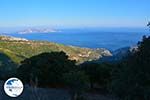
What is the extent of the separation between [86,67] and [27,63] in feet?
15.6

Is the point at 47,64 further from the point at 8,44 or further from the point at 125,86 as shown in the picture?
the point at 8,44

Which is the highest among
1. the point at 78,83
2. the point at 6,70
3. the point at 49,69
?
the point at 49,69

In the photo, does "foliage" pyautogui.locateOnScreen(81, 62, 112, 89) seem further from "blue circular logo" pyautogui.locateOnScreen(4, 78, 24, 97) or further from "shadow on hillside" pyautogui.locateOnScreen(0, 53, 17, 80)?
"blue circular logo" pyautogui.locateOnScreen(4, 78, 24, 97)

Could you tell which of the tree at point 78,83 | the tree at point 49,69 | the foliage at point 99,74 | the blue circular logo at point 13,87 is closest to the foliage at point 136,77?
the blue circular logo at point 13,87

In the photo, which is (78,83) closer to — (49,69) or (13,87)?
(49,69)

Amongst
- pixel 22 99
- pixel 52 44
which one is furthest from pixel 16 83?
pixel 52 44

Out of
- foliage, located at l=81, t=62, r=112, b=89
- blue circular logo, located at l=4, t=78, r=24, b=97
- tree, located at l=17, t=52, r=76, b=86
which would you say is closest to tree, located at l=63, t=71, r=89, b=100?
tree, located at l=17, t=52, r=76, b=86

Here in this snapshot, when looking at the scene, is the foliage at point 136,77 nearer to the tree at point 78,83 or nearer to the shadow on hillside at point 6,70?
the tree at point 78,83

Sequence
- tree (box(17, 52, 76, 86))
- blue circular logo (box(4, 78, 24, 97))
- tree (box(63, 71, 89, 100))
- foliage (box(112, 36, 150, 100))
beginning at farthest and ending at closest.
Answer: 1. tree (box(17, 52, 76, 86))
2. tree (box(63, 71, 89, 100))
3. foliage (box(112, 36, 150, 100))
4. blue circular logo (box(4, 78, 24, 97))

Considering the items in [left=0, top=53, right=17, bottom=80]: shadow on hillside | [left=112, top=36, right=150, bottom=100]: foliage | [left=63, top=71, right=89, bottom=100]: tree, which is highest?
[left=112, top=36, right=150, bottom=100]: foliage

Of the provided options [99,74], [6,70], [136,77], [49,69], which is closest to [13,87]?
[136,77]

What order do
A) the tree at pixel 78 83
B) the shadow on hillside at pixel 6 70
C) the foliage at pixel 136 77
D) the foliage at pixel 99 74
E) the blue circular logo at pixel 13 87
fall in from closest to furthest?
the blue circular logo at pixel 13 87 < the foliage at pixel 136 77 < the tree at pixel 78 83 < the foliage at pixel 99 74 < the shadow on hillside at pixel 6 70

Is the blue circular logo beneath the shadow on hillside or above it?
above

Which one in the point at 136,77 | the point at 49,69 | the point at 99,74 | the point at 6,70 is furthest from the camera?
the point at 6,70
